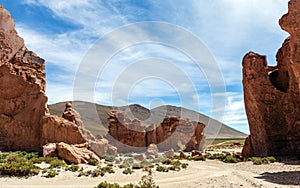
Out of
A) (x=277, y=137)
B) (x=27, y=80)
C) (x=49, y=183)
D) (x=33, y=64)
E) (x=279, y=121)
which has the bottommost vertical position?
(x=49, y=183)

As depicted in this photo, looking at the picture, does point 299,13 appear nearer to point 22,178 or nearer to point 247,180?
point 247,180

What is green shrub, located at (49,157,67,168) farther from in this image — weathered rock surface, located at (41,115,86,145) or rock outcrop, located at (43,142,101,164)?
weathered rock surface, located at (41,115,86,145)

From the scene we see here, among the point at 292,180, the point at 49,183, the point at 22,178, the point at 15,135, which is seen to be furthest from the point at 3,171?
the point at 292,180

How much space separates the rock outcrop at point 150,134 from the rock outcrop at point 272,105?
1950 cm

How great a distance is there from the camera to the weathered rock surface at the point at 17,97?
19984mm

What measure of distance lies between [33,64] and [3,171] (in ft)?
39.3

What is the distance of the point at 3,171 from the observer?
12.8 meters

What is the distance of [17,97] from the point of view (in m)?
20.9

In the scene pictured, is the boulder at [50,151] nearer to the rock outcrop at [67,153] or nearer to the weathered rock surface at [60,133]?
the rock outcrop at [67,153]

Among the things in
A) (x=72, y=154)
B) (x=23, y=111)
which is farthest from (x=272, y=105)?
(x=23, y=111)

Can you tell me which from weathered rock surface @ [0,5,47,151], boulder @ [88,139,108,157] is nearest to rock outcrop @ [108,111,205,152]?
boulder @ [88,139,108,157]

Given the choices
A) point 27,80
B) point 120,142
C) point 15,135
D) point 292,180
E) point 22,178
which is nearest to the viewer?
point 292,180

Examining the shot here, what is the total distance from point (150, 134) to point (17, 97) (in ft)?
82.7

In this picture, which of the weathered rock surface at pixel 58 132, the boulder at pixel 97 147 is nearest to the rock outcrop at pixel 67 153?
the weathered rock surface at pixel 58 132
